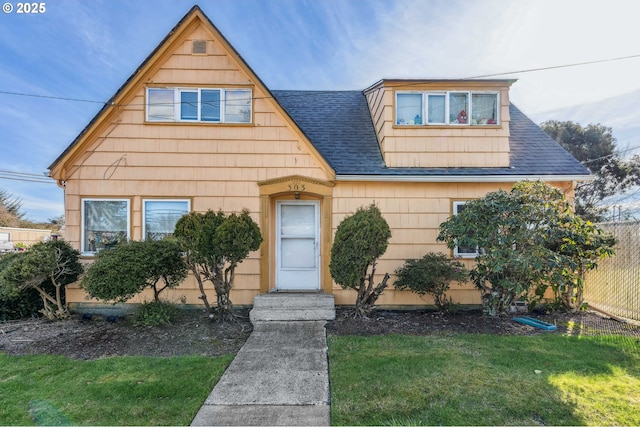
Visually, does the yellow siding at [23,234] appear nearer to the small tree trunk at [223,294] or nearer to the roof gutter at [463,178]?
the small tree trunk at [223,294]

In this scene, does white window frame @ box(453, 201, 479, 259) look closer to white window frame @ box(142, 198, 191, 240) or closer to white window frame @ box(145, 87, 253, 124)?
white window frame @ box(145, 87, 253, 124)

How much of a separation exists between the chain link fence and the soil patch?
51 cm

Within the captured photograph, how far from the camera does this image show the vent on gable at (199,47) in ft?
23.2

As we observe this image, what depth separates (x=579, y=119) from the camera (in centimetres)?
1812

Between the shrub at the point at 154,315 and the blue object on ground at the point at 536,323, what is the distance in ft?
22.7

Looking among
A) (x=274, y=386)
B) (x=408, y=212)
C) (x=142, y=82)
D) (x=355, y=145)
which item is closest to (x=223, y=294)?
(x=274, y=386)

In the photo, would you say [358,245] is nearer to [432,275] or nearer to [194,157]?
[432,275]

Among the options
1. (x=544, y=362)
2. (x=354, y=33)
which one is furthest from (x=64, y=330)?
(x=354, y=33)

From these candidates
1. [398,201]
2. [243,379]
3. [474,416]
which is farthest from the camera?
[398,201]

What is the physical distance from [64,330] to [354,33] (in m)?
9.94

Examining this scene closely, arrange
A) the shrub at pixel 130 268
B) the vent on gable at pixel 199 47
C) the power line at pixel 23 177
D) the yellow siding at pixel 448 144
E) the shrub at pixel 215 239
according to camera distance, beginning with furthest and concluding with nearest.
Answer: the power line at pixel 23 177, the yellow siding at pixel 448 144, the vent on gable at pixel 199 47, the shrub at pixel 215 239, the shrub at pixel 130 268

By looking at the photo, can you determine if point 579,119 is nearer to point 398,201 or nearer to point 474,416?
point 398,201

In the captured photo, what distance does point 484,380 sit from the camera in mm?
3648

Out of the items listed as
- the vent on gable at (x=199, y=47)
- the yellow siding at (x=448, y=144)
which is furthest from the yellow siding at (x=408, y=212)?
the vent on gable at (x=199, y=47)
